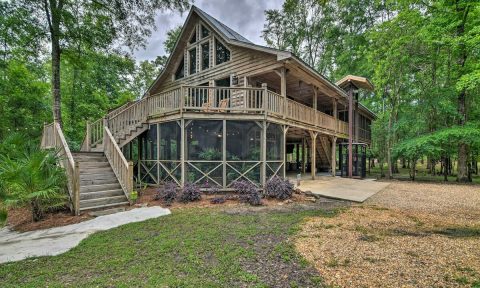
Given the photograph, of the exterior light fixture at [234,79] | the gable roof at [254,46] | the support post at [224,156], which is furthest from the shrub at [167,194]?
the gable roof at [254,46]

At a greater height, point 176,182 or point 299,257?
point 176,182

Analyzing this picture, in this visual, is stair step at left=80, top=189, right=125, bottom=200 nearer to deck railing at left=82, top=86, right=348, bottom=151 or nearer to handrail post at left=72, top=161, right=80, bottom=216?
handrail post at left=72, top=161, right=80, bottom=216

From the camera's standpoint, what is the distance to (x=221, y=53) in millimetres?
12375

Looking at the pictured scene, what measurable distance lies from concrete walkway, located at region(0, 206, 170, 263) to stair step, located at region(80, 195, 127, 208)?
95 centimetres

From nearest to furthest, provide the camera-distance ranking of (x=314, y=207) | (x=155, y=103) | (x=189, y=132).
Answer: (x=314, y=207), (x=189, y=132), (x=155, y=103)

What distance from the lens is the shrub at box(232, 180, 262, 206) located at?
749cm

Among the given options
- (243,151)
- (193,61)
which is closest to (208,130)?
(243,151)

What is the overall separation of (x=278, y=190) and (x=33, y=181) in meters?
7.23

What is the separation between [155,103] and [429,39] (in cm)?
1575

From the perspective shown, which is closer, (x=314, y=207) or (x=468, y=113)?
(x=314, y=207)

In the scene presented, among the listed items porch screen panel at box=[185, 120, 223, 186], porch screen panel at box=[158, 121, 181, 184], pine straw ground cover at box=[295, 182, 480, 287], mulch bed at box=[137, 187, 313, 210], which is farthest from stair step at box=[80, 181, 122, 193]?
pine straw ground cover at box=[295, 182, 480, 287]

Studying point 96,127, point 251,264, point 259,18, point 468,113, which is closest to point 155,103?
point 96,127

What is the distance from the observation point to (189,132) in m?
8.79

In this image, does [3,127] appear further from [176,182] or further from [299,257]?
[299,257]
